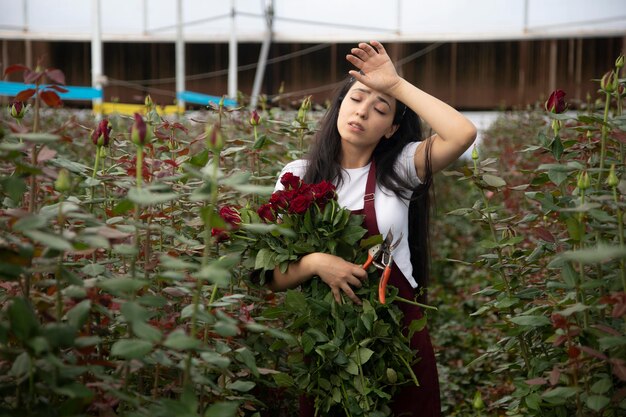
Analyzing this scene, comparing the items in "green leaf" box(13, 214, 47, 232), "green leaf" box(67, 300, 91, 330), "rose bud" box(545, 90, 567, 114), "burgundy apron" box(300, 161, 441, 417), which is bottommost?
"burgundy apron" box(300, 161, 441, 417)

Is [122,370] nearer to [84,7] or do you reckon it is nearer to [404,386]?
[404,386]

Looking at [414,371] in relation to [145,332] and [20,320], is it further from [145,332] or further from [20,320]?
[20,320]

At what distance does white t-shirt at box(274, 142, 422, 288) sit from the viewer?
2.51 m

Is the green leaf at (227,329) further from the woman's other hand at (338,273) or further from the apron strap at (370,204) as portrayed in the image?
the apron strap at (370,204)

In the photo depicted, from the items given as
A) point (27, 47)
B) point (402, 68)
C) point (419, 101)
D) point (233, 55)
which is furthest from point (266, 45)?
point (419, 101)

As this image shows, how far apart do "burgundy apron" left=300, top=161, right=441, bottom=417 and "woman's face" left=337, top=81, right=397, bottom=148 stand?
0.21 metres

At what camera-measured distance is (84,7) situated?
10.3 meters

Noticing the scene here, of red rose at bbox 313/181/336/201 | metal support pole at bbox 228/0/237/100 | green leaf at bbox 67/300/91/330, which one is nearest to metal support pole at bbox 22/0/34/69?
metal support pole at bbox 228/0/237/100

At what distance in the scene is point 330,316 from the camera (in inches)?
90.2

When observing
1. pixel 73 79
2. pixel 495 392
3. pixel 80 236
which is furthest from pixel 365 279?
pixel 73 79

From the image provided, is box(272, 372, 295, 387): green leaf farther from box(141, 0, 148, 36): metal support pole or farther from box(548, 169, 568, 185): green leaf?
box(141, 0, 148, 36): metal support pole

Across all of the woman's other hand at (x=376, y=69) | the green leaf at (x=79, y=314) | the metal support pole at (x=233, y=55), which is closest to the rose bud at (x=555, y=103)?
the woman's other hand at (x=376, y=69)

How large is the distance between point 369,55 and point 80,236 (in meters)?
1.32

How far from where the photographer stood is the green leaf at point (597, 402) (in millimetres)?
1652
